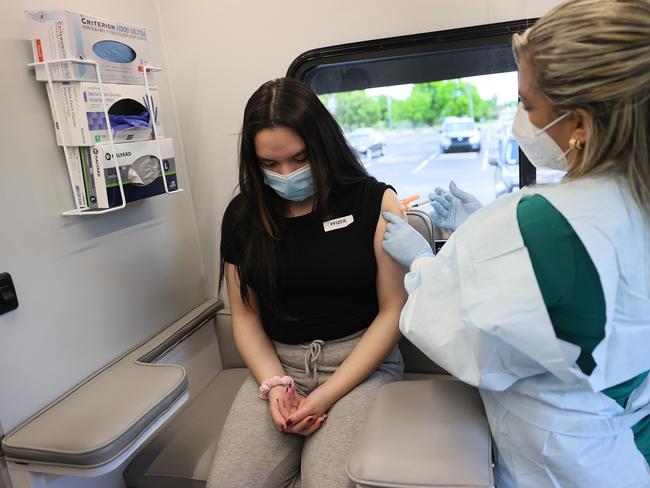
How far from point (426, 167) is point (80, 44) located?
49.9 inches

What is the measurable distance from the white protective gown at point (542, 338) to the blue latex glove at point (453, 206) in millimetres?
456

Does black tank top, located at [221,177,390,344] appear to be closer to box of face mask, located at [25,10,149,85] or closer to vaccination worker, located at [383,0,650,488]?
vaccination worker, located at [383,0,650,488]

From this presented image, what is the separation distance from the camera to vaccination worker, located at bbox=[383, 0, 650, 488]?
2.60 ft

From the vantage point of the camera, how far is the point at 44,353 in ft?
4.61

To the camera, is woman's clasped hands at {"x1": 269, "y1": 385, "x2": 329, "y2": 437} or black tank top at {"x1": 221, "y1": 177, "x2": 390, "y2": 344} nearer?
woman's clasped hands at {"x1": 269, "y1": 385, "x2": 329, "y2": 437}

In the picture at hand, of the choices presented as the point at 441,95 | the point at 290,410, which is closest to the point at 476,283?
the point at 290,410

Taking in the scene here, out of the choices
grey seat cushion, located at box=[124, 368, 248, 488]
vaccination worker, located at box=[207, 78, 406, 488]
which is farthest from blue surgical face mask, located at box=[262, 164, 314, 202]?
grey seat cushion, located at box=[124, 368, 248, 488]

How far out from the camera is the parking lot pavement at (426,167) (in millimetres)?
1939

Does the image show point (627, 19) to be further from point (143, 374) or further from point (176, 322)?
point (176, 322)

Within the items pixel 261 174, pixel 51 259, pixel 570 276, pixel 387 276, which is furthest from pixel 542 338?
pixel 51 259

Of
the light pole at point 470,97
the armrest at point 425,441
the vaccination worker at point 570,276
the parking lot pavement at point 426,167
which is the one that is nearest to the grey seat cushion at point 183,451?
the armrest at point 425,441

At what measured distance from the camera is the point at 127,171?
155cm

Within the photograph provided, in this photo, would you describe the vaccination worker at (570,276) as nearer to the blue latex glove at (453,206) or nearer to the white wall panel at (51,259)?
the blue latex glove at (453,206)

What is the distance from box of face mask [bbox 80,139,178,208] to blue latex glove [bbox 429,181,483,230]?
3.00ft
